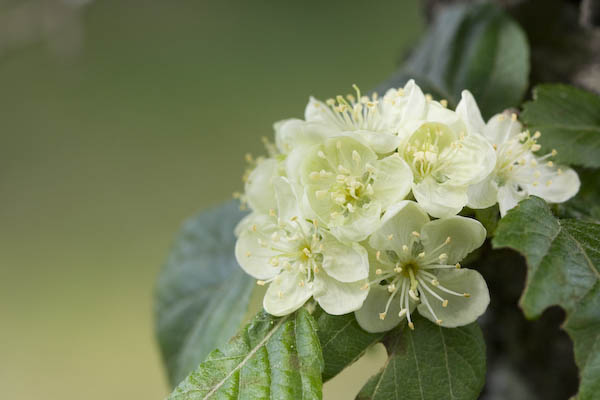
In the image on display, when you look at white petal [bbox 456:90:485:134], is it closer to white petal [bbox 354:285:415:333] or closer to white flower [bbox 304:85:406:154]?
white flower [bbox 304:85:406:154]

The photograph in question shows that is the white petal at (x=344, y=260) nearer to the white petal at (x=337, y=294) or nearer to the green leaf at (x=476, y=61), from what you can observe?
the white petal at (x=337, y=294)

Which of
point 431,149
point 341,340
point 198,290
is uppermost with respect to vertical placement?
point 431,149

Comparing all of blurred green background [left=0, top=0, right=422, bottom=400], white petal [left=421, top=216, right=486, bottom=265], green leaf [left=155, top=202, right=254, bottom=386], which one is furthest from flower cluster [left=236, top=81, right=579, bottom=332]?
blurred green background [left=0, top=0, right=422, bottom=400]

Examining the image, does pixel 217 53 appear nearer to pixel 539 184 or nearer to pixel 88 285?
pixel 88 285

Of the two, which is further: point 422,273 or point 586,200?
point 586,200

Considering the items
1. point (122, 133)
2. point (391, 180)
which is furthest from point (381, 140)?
point (122, 133)

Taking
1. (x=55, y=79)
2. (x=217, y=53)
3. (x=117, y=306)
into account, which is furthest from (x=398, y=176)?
(x=55, y=79)

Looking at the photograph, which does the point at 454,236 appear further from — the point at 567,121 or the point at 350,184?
the point at 567,121
